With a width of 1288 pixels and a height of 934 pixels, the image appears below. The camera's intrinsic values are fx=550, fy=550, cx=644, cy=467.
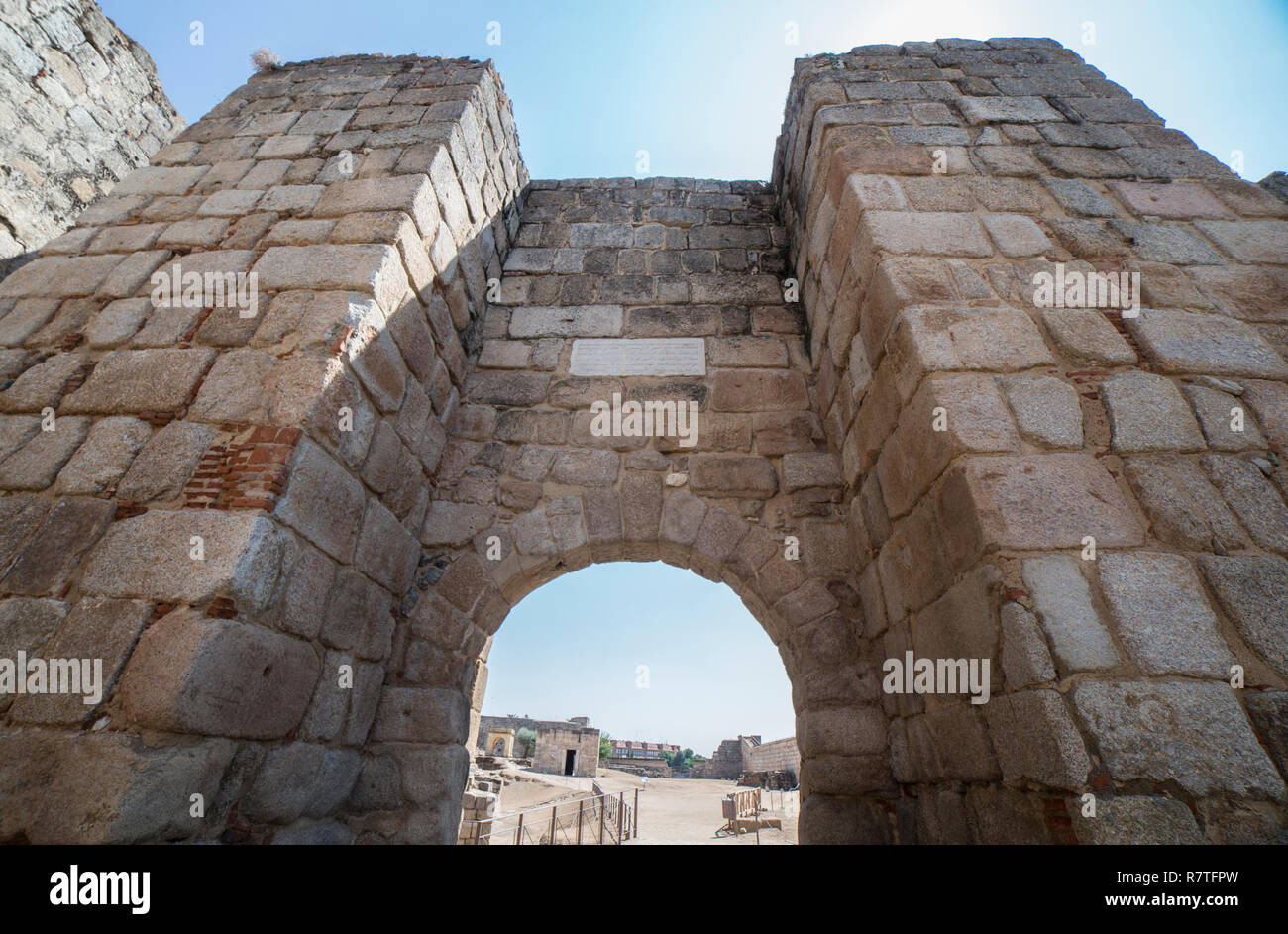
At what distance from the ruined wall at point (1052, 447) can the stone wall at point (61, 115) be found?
15.1 ft

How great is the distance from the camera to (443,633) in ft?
9.27

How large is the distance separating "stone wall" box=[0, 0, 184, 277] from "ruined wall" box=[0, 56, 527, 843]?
2.59 feet

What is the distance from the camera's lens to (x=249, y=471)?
6.37ft

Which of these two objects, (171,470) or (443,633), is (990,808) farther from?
(171,470)

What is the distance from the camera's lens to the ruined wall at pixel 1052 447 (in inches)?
A: 56.2

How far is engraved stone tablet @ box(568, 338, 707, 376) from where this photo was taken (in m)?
3.54

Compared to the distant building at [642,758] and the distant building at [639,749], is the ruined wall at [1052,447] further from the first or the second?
the distant building at [639,749]

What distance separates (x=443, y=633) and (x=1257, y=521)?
3.22 m

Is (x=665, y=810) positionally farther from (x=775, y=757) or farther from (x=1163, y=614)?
(x=1163, y=614)

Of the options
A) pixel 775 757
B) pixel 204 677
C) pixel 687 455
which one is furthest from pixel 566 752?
pixel 204 677

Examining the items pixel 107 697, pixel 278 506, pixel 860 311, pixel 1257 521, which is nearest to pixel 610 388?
pixel 860 311

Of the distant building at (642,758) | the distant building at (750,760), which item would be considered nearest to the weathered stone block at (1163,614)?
the distant building at (750,760)

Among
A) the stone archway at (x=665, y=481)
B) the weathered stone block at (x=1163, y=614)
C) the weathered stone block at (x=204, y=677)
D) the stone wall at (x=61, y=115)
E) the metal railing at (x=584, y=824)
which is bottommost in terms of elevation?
the metal railing at (x=584, y=824)

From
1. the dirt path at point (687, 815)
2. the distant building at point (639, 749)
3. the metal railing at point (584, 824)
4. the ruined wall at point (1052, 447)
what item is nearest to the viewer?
the ruined wall at point (1052, 447)
